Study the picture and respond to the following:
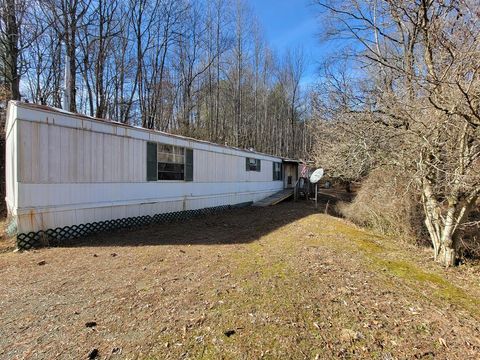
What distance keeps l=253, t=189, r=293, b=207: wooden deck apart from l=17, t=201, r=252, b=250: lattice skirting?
498 cm

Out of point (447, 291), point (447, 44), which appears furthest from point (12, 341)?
point (447, 44)

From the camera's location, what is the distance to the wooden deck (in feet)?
45.7

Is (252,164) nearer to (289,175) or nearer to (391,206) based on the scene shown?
(289,175)

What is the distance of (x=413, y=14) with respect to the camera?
428 centimetres

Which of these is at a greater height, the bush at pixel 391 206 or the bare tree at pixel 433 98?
the bare tree at pixel 433 98

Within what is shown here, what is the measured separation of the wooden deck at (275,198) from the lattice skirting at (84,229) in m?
4.98

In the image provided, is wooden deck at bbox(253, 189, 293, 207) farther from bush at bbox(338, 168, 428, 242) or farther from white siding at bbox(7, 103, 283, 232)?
bush at bbox(338, 168, 428, 242)

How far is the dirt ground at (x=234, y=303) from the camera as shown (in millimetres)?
2467

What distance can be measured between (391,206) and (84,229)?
796 cm

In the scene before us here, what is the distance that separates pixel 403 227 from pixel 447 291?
14.6 feet

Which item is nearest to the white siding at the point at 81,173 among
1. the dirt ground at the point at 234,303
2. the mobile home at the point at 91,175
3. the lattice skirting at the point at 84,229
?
the mobile home at the point at 91,175

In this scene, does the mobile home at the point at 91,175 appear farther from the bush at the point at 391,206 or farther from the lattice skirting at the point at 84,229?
the bush at the point at 391,206

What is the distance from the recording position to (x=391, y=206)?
800 cm

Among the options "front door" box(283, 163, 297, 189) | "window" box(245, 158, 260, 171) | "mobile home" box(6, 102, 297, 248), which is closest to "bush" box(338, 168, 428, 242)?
"window" box(245, 158, 260, 171)
